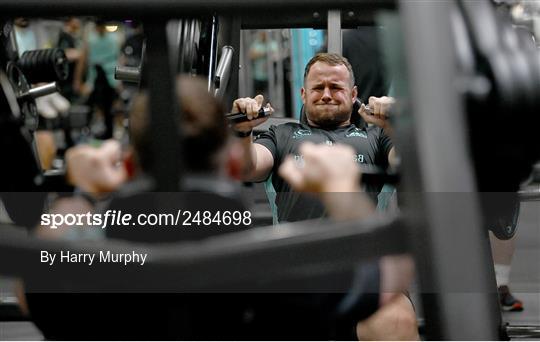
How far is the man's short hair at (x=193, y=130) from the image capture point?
638mm

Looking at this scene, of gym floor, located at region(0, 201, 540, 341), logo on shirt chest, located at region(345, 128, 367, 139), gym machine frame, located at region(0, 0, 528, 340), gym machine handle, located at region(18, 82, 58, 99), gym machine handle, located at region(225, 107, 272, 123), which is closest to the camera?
gym machine frame, located at region(0, 0, 528, 340)

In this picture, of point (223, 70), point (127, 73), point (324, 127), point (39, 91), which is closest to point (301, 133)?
point (324, 127)

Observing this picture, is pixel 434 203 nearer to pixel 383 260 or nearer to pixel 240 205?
pixel 383 260

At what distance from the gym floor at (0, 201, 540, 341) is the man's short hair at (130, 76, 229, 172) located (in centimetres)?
79

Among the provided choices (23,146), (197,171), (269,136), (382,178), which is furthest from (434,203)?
(269,136)

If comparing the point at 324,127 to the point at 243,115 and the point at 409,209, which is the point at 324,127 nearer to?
the point at 243,115

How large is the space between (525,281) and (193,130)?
3367mm

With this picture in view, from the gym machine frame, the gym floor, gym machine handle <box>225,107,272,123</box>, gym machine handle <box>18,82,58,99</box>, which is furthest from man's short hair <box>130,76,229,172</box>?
gym machine handle <box>18,82,58,99</box>

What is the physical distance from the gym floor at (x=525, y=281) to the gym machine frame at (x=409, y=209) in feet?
2.74

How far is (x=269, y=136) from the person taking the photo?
2.21 m

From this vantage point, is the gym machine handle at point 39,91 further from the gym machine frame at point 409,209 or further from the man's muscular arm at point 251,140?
the gym machine frame at point 409,209

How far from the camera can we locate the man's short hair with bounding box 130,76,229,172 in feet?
2.09

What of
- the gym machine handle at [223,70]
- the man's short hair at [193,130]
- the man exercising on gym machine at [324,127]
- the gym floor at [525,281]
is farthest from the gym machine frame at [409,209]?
the gym machine handle at [223,70]

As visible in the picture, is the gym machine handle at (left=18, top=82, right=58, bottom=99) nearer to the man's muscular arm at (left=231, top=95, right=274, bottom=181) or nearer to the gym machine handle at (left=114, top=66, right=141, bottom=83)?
the gym machine handle at (left=114, top=66, right=141, bottom=83)
